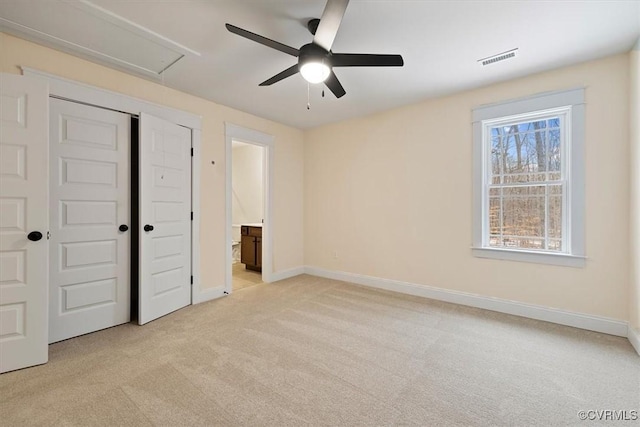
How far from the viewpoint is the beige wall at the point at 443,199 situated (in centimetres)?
265

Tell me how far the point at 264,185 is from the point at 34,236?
9.52ft

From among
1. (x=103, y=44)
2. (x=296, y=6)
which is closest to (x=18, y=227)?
(x=103, y=44)

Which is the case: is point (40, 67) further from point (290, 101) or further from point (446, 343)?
point (446, 343)

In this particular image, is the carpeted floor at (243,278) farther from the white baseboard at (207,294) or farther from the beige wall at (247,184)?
the beige wall at (247,184)

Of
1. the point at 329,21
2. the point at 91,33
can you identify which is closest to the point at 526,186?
the point at 329,21

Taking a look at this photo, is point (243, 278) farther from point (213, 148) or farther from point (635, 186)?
point (635, 186)

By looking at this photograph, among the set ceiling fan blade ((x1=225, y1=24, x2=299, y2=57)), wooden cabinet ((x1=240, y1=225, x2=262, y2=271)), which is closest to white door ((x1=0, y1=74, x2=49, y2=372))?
ceiling fan blade ((x1=225, y1=24, x2=299, y2=57))

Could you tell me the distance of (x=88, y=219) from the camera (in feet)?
8.79

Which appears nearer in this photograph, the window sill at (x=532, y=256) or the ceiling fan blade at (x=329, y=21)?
the ceiling fan blade at (x=329, y=21)

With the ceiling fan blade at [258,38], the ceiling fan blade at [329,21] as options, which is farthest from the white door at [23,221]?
the ceiling fan blade at [329,21]

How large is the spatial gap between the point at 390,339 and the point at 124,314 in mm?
2790

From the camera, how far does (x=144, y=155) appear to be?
9.48ft

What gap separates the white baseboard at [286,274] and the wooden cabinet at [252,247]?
0.54m

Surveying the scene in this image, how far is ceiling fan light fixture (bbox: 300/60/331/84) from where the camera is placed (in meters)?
2.00
